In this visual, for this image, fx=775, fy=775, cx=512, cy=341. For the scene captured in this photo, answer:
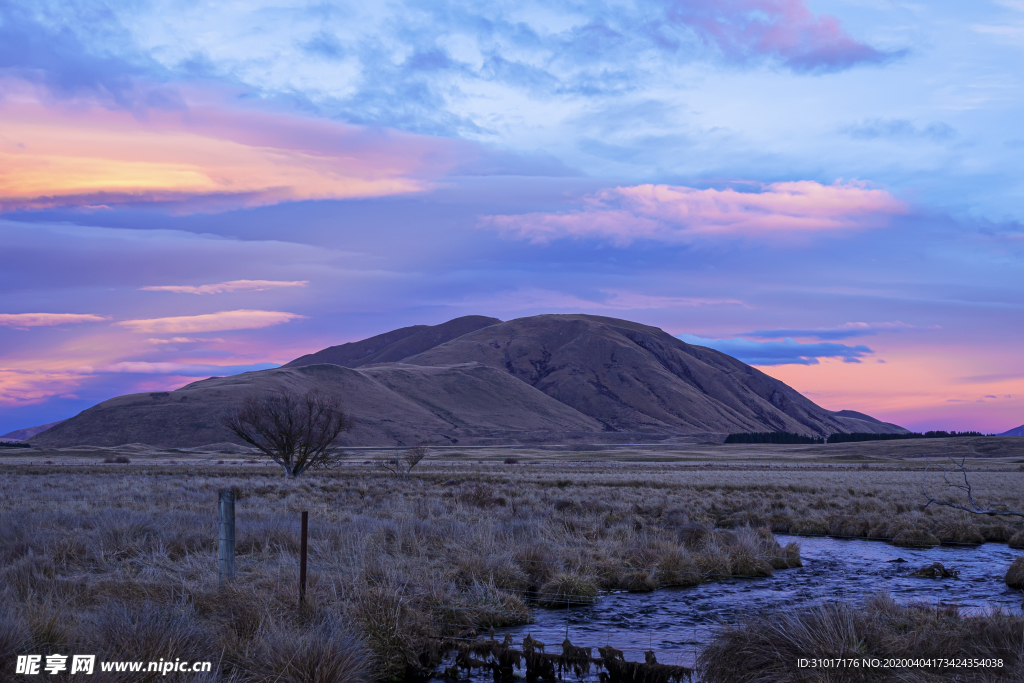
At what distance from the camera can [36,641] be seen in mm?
7383

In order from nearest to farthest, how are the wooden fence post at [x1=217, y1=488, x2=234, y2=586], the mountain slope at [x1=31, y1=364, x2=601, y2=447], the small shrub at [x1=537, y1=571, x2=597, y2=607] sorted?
the wooden fence post at [x1=217, y1=488, x2=234, y2=586]
the small shrub at [x1=537, y1=571, x2=597, y2=607]
the mountain slope at [x1=31, y1=364, x2=601, y2=447]

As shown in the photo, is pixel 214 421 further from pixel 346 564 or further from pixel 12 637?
pixel 12 637

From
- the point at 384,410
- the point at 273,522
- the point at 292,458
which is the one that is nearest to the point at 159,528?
the point at 273,522

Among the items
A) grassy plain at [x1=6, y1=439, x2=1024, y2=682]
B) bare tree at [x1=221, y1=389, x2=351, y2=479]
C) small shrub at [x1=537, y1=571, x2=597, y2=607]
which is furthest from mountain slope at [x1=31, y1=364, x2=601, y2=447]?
small shrub at [x1=537, y1=571, x2=597, y2=607]

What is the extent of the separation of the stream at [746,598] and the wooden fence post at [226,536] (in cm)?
382

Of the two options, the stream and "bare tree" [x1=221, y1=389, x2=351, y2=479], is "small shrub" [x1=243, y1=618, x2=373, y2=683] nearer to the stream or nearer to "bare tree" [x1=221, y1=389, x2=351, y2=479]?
the stream

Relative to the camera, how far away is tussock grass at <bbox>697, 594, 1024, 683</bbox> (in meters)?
7.00

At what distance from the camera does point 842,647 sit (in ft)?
24.1

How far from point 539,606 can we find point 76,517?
35.8 ft

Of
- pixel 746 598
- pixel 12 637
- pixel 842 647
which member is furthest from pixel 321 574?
pixel 746 598

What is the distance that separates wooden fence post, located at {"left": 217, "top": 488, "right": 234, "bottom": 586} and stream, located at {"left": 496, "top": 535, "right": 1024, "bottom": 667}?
3.82 metres

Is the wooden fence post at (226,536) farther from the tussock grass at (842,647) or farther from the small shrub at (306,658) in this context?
the tussock grass at (842,647)

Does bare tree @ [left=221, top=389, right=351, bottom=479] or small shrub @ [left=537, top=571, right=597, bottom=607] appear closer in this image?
small shrub @ [left=537, top=571, right=597, bottom=607]

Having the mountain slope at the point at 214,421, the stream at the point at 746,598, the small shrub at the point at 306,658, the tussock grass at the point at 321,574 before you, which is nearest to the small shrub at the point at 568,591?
the tussock grass at the point at 321,574
